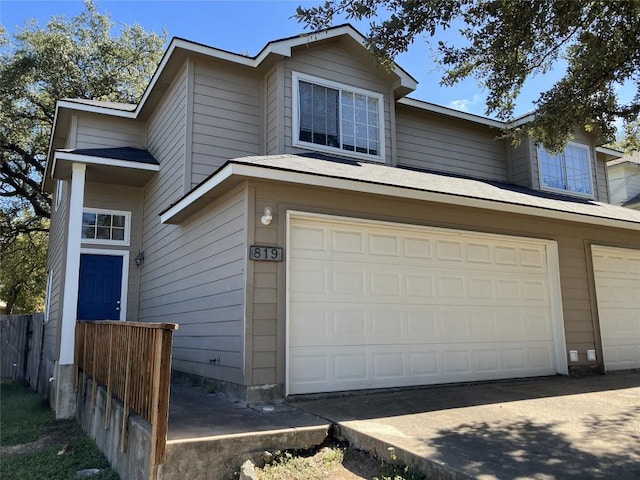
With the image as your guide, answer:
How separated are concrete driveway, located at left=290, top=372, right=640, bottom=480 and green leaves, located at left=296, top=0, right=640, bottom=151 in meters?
3.18

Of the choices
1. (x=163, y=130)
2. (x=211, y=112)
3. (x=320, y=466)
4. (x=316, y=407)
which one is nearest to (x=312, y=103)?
(x=211, y=112)

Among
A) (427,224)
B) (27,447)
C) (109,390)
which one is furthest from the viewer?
(427,224)

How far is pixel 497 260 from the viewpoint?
7.71 meters

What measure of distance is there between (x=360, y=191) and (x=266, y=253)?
1446 mm

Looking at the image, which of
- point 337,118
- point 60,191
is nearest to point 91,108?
point 60,191

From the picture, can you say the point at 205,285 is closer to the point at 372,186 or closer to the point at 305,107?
the point at 372,186

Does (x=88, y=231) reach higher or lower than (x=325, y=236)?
higher

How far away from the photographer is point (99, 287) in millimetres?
Answer: 9609

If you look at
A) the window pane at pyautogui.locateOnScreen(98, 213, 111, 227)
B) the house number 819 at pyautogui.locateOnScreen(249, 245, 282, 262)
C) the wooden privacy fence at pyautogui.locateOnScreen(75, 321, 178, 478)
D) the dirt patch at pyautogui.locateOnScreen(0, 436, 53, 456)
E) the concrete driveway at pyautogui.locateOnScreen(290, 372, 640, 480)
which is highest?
the window pane at pyautogui.locateOnScreen(98, 213, 111, 227)

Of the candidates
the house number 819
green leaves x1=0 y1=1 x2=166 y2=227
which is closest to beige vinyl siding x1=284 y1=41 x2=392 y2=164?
the house number 819

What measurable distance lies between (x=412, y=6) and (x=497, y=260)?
425 centimetres

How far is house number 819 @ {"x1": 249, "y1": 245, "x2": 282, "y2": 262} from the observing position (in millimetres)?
5723

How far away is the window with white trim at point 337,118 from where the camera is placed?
27.1ft

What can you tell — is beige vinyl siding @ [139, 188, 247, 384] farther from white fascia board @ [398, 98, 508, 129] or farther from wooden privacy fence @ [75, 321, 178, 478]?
white fascia board @ [398, 98, 508, 129]
